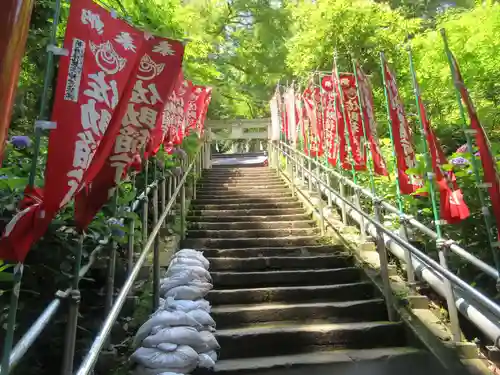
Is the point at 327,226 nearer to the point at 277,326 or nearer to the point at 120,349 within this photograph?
the point at 277,326

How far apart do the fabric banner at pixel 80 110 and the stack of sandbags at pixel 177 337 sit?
1.90m

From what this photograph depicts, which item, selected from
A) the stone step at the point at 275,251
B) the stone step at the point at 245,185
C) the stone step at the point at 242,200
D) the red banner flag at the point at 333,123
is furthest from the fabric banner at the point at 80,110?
the stone step at the point at 245,185

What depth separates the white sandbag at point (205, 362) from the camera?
12.3ft

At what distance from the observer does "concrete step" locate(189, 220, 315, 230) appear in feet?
25.7

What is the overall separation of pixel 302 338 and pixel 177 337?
1440 mm

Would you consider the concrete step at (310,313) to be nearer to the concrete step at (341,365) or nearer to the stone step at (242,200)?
the concrete step at (341,365)

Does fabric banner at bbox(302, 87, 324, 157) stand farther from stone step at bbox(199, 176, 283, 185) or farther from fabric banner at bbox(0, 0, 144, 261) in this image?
fabric banner at bbox(0, 0, 144, 261)

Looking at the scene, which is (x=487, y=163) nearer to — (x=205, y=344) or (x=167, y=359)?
(x=205, y=344)

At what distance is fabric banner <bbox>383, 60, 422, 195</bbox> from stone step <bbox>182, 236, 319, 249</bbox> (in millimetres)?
2700

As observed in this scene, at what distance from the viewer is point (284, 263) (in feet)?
20.2

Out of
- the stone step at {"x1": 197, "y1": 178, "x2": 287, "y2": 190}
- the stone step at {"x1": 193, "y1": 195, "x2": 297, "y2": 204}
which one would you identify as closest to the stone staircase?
the stone step at {"x1": 193, "y1": 195, "x2": 297, "y2": 204}

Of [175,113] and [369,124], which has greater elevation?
[175,113]

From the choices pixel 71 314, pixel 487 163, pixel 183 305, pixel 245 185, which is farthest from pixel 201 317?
pixel 245 185

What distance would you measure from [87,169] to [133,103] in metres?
1.05
